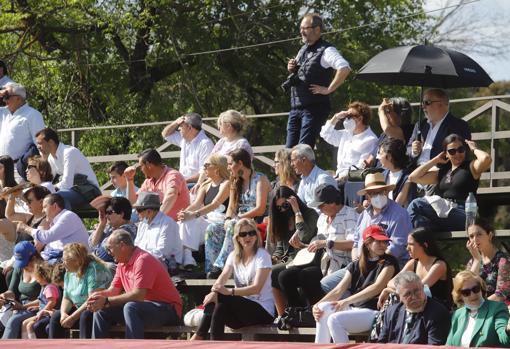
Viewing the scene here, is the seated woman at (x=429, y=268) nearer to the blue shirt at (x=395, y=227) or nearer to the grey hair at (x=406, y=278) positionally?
the grey hair at (x=406, y=278)

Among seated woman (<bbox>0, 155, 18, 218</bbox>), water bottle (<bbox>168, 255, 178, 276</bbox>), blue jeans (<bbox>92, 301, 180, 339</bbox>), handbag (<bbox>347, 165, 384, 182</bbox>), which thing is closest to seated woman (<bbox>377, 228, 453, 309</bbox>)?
handbag (<bbox>347, 165, 384, 182</bbox>)

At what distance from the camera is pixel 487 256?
9.74 meters

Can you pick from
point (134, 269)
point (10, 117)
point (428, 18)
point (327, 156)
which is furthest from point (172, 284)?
point (428, 18)

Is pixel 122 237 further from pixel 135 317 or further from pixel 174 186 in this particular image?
pixel 174 186

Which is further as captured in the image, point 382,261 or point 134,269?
point 134,269

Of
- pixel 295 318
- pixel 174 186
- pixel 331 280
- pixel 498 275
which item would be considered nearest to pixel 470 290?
pixel 498 275

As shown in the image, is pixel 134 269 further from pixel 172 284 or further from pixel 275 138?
pixel 275 138

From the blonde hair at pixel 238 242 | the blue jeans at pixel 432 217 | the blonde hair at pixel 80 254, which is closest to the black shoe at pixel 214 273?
the blonde hair at pixel 238 242

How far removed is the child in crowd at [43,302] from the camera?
1186 cm

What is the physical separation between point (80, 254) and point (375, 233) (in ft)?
9.78

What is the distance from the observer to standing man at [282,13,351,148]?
40.1ft

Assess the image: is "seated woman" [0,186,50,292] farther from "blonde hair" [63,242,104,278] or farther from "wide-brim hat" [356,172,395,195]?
"wide-brim hat" [356,172,395,195]

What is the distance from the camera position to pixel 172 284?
11.3 meters

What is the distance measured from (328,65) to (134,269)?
2687 millimetres
